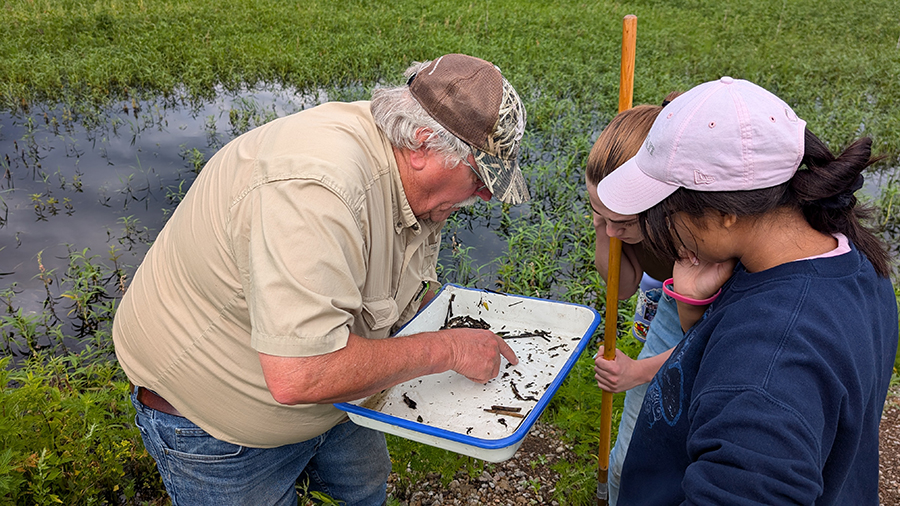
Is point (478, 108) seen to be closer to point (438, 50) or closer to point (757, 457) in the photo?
point (757, 457)

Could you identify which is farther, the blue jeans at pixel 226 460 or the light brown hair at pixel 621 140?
the light brown hair at pixel 621 140

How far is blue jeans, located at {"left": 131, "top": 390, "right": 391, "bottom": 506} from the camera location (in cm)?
193

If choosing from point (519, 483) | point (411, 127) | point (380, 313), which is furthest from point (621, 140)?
point (519, 483)

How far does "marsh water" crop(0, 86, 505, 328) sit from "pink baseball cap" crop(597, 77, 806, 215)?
3704mm

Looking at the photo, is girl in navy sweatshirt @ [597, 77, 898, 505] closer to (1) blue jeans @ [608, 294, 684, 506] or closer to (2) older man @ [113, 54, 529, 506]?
(2) older man @ [113, 54, 529, 506]

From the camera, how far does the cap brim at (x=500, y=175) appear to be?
1886 mm

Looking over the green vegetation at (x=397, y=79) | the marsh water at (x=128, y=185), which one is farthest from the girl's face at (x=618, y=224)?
the marsh water at (x=128, y=185)

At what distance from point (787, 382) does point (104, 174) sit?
604 centimetres

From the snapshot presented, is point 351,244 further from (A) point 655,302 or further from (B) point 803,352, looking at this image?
(A) point 655,302

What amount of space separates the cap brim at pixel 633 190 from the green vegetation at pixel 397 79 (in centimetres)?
176

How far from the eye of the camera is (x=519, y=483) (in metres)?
3.12

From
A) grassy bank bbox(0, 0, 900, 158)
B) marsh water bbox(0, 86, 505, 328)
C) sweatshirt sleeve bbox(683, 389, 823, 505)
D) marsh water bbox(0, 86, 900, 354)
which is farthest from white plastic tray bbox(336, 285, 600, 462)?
grassy bank bbox(0, 0, 900, 158)

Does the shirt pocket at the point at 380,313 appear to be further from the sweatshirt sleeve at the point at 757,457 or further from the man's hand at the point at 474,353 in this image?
the sweatshirt sleeve at the point at 757,457

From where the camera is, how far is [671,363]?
1.50 metres
